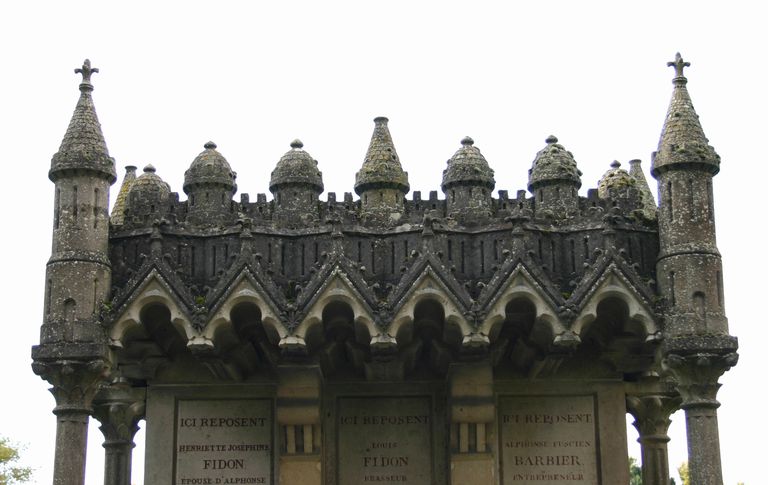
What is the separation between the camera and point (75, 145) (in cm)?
2583

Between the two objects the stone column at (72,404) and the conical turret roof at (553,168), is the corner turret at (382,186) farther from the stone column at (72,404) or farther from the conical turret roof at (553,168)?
the stone column at (72,404)

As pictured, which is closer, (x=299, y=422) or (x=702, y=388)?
(x=702, y=388)

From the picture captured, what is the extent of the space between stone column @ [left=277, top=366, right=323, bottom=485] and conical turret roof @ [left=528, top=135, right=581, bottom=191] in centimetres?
557

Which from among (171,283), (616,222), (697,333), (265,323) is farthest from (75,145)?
(697,333)

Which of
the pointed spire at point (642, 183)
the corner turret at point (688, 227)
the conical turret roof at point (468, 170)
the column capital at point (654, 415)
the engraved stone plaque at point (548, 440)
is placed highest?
the pointed spire at point (642, 183)

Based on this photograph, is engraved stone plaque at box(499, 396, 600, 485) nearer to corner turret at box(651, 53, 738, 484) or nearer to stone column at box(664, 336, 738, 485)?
corner turret at box(651, 53, 738, 484)

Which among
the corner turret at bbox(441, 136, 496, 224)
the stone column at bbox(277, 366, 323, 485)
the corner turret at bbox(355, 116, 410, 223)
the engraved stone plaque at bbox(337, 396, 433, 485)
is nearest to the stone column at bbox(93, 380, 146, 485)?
the stone column at bbox(277, 366, 323, 485)

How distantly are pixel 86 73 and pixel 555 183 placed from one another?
9.20m

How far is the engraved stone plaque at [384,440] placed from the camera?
→ 1078 inches

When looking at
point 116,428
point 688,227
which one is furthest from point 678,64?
point 116,428

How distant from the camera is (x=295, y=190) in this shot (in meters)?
26.6

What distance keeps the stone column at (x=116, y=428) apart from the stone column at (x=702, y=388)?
12.3 metres

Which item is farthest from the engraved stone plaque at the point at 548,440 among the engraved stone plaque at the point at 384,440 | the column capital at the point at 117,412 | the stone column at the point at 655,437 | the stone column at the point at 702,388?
the column capital at the point at 117,412

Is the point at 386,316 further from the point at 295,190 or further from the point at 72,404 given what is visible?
the point at 72,404
